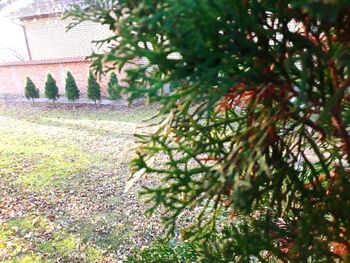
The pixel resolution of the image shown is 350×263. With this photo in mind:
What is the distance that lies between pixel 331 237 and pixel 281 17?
0.95 m

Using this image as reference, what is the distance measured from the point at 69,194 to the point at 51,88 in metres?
8.02

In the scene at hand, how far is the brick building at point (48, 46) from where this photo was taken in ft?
48.6

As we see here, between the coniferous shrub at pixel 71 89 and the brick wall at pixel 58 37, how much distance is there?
12.7 ft

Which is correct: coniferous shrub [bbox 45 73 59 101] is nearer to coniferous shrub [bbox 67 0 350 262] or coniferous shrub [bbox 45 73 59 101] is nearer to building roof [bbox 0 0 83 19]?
building roof [bbox 0 0 83 19]

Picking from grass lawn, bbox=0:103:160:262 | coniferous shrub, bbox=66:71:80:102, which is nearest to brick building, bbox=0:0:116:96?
coniferous shrub, bbox=66:71:80:102

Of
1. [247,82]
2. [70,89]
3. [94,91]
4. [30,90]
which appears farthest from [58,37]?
[247,82]

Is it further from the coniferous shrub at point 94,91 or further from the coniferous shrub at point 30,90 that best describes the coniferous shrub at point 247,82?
the coniferous shrub at point 30,90

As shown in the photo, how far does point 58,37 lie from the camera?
59.8ft

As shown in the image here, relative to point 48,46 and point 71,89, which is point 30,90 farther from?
point 48,46

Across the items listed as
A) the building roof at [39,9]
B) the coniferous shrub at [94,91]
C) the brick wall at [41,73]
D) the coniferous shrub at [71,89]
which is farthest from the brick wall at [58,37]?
the coniferous shrub at [94,91]

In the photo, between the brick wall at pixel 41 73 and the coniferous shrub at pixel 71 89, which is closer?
the coniferous shrub at pixel 71 89

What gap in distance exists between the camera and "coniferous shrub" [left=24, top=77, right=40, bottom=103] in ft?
47.8

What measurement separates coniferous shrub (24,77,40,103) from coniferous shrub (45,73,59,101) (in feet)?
3.12

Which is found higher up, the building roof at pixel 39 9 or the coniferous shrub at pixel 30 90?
the building roof at pixel 39 9
